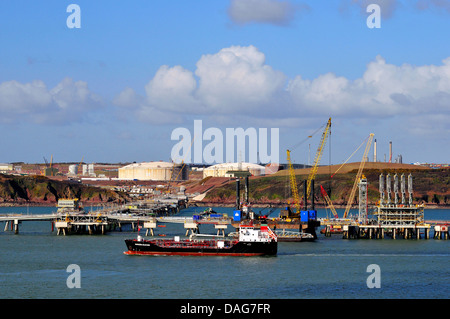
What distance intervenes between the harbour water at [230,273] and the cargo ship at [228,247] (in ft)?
7.37

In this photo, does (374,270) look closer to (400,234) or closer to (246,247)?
(246,247)

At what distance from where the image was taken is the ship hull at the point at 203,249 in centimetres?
11300

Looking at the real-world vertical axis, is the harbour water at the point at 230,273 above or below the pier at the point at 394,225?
below

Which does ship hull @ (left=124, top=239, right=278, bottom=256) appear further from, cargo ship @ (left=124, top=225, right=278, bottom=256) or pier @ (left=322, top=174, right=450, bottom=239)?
pier @ (left=322, top=174, right=450, bottom=239)

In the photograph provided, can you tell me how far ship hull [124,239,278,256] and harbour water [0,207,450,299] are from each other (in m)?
2.16

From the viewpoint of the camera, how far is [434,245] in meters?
132

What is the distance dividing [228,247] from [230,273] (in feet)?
60.6

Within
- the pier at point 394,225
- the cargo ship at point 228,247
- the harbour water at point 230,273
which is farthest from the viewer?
the pier at point 394,225

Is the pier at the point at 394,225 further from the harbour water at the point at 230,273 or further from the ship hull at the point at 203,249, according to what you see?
the ship hull at the point at 203,249

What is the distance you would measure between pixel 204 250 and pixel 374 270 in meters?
25.2

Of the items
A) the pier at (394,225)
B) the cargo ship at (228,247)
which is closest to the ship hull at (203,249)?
the cargo ship at (228,247)

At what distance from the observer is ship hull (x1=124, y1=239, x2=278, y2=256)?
371ft
